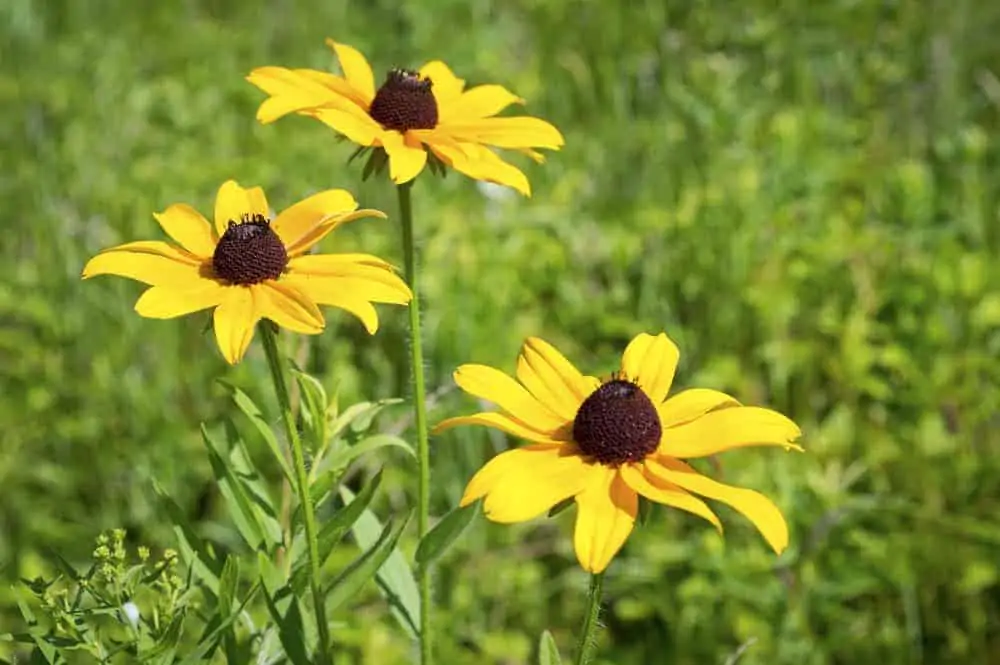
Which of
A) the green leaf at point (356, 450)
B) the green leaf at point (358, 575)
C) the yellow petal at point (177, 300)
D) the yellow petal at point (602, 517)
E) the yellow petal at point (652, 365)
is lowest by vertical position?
the green leaf at point (358, 575)

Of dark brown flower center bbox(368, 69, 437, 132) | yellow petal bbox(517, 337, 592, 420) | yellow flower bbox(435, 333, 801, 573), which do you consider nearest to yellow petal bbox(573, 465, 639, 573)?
yellow flower bbox(435, 333, 801, 573)

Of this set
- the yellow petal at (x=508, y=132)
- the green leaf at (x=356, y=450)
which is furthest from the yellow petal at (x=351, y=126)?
the green leaf at (x=356, y=450)

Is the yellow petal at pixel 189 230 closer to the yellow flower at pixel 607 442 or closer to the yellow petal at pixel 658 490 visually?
the yellow flower at pixel 607 442

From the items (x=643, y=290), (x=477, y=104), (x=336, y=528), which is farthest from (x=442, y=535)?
(x=643, y=290)

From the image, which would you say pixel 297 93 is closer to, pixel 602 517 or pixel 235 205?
pixel 235 205

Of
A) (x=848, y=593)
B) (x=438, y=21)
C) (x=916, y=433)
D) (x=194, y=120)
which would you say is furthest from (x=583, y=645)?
(x=438, y=21)

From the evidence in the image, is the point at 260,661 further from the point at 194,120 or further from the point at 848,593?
the point at 194,120
